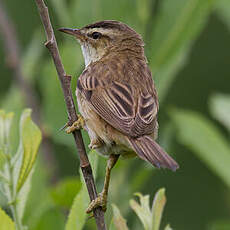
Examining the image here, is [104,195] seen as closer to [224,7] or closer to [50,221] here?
[50,221]

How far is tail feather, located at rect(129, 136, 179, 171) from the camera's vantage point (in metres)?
3.22

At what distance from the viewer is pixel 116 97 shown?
4.02 m

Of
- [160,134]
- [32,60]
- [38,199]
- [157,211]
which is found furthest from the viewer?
[32,60]

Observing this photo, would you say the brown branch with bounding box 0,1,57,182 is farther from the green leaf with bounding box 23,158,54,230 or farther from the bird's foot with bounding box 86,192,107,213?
the bird's foot with bounding box 86,192,107,213

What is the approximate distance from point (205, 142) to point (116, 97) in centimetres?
87

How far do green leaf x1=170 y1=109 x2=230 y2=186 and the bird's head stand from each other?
605 mm

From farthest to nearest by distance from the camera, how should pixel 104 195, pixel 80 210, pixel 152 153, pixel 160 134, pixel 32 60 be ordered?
1. pixel 32 60
2. pixel 160 134
3. pixel 104 195
4. pixel 152 153
5. pixel 80 210

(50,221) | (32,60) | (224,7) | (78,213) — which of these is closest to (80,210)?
(78,213)

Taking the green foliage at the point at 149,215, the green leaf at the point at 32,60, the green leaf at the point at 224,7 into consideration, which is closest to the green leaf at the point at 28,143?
the green foliage at the point at 149,215

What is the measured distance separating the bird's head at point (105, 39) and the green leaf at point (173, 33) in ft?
0.55

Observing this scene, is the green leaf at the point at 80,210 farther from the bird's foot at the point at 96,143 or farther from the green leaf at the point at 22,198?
the bird's foot at the point at 96,143

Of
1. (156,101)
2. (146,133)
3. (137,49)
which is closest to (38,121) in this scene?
(137,49)

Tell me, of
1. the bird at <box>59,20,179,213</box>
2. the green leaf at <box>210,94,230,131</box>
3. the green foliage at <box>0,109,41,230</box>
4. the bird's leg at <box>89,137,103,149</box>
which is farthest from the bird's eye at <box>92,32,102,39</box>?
the green foliage at <box>0,109,41,230</box>

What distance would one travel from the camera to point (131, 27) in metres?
4.98
